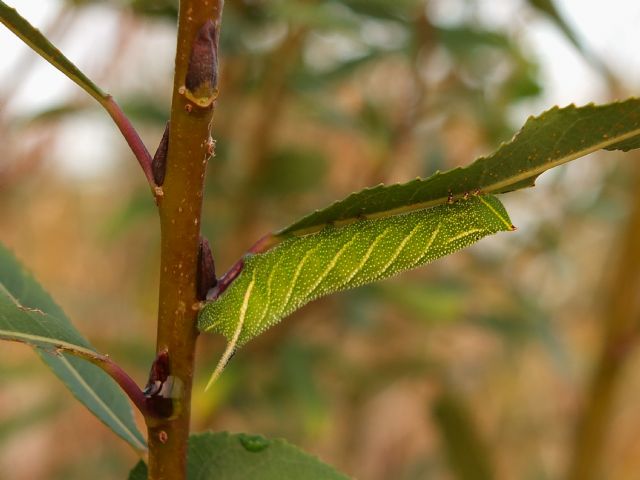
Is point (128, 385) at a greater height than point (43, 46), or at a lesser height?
lesser

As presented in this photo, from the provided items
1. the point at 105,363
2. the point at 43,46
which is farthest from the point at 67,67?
the point at 105,363

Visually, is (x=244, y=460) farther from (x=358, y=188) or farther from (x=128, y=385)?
(x=358, y=188)

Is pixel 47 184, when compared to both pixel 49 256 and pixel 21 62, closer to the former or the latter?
A: pixel 49 256

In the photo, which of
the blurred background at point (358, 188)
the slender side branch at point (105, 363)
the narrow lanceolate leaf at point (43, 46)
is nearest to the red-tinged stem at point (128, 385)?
the slender side branch at point (105, 363)

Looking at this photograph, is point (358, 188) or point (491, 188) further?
point (358, 188)

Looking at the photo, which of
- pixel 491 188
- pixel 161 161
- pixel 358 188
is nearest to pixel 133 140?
pixel 161 161

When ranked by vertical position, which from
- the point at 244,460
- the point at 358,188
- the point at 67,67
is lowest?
the point at 244,460
